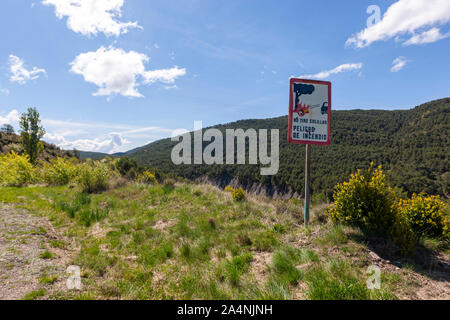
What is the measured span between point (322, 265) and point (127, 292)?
3030 mm

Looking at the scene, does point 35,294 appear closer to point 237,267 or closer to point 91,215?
point 237,267

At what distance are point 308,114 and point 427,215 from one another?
3553 millimetres

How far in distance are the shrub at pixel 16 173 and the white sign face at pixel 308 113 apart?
64.1ft

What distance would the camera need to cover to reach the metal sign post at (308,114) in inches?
211

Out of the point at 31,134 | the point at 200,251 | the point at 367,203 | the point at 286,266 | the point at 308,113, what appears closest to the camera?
the point at 286,266

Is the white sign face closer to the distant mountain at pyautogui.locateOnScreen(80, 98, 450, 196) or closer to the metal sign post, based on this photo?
the metal sign post

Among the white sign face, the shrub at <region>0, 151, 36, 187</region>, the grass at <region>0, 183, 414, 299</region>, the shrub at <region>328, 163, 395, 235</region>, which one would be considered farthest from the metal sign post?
the shrub at <region>0, 151, 36, 187</region>

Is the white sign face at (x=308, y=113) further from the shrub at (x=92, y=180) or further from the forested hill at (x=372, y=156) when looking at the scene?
the forested hill at (x=372, y=156)

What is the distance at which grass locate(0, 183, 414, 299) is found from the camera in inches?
120

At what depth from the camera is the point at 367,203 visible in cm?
448

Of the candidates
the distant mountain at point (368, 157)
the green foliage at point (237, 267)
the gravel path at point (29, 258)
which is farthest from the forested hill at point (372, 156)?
the gravel path at point (29, 258)

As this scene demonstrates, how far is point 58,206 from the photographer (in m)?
8.48

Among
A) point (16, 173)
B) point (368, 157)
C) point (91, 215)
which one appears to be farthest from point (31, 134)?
point (368, 157)
